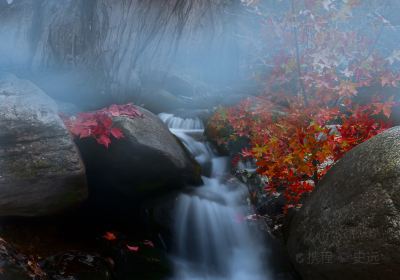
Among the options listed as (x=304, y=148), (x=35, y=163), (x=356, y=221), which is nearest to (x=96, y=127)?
(x=35, y=163)

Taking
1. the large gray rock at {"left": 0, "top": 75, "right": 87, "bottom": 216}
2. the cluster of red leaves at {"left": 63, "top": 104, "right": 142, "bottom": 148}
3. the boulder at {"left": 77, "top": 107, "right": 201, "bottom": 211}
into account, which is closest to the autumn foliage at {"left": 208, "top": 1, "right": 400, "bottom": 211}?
the boulder at {"left": 77, "top": 107, "right": 201, "bottom": 211}

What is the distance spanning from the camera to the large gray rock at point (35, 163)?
4.20m

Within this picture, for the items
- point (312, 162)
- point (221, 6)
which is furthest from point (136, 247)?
point (221, 6)

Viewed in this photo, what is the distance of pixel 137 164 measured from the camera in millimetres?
5699

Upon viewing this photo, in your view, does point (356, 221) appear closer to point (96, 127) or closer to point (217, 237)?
point (217, 237)

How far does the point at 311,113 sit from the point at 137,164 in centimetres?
317

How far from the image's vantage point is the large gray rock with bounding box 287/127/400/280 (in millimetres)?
2926

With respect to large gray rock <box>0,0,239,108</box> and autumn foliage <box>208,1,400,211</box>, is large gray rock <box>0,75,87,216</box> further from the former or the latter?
autumn foliage <box>208,1,400,211</box>

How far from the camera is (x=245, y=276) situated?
202 inches

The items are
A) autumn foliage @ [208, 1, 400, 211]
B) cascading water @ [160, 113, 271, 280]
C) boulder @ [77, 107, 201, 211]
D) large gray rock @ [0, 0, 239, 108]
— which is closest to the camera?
autumn foliage @ [208, 1, 400, 211]

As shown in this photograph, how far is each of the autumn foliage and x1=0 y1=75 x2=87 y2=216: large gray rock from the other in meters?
2.60

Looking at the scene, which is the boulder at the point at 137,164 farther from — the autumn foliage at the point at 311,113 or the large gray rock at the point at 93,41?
the large gray rock at the point at 93,41

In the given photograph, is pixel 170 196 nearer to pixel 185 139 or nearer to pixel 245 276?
pixel 245 276

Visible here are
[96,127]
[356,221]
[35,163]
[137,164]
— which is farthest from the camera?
[137,164]
